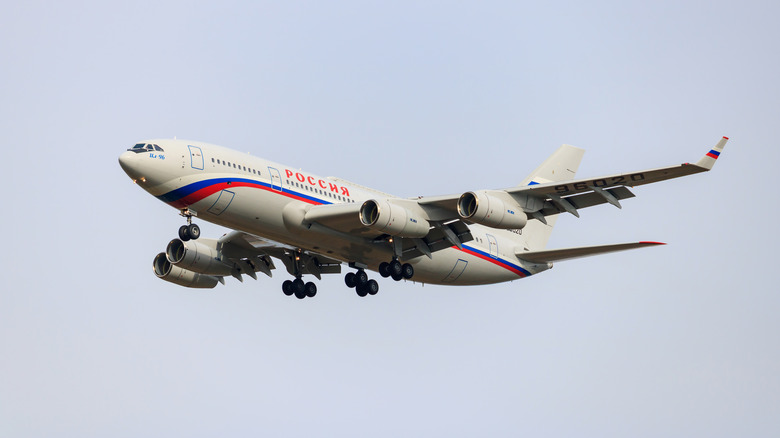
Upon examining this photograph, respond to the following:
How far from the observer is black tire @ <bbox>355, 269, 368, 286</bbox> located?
145ft

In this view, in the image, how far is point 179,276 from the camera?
160ft

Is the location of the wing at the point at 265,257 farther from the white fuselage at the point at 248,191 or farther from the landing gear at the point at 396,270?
the landing gear at the point at 396,270

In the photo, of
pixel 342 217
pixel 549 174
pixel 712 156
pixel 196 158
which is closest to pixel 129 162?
pixel 196 158

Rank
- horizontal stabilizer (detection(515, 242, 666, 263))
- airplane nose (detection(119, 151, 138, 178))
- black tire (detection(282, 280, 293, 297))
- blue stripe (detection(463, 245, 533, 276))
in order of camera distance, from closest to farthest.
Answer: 1. airplane nose (detection(119, 151, 138, 178))
2. horizontal stabilizer (detection(515, 242, 666, 263))
3. blue stripe (detection(463, 245, 533, 276))
4. black tire (detection(282, 280, 293, 297))

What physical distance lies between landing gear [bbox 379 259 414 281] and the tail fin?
8186 mm

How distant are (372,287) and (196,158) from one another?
10.1 m

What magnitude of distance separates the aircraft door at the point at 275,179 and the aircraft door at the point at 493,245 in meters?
11.0

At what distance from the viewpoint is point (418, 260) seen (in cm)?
4375

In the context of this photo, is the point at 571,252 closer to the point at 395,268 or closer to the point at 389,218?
the point at 395,268

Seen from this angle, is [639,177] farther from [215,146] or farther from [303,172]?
[215,146]

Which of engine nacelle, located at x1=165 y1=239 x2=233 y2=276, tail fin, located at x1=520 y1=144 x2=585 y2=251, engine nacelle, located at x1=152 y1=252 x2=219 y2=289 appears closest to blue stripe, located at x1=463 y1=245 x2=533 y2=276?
tail fin, located at x1=520 y1=144 x2=585 y2=251

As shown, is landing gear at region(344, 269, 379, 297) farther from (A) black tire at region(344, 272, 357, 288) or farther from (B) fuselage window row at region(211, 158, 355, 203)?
(B) fuselage window row at region(211, 158, 355, 203)

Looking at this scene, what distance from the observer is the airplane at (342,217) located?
38.1 meters

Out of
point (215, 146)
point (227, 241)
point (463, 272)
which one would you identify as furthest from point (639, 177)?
point (227, 241)
